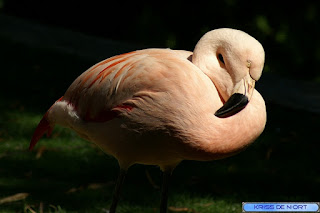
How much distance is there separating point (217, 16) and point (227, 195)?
249 cm

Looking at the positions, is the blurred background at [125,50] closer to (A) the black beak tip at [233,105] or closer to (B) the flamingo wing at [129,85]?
(B) the flamingo wing at [129,85]

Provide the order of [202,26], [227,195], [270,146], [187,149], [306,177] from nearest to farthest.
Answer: [187,149]
[227,195]
[306,177]
[270,146]
[202,26]

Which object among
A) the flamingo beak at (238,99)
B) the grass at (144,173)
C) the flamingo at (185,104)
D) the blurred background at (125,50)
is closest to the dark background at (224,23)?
the blurred background at (125,50)

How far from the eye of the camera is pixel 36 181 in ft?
12.0

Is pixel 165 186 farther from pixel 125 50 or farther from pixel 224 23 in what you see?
pixel 125 50

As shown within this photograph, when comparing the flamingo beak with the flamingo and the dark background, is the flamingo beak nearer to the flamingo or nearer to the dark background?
the flamingo

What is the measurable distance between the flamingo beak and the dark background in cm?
330

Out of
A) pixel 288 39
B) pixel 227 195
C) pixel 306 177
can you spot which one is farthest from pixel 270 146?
pixel 288 39

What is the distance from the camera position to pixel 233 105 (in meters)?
2.16

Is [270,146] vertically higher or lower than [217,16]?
lower

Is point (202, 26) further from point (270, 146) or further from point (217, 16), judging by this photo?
point (270, 146)

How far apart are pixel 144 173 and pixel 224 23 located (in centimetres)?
224

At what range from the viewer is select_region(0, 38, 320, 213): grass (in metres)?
3.39

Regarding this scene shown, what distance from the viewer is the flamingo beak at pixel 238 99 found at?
2158 mm
